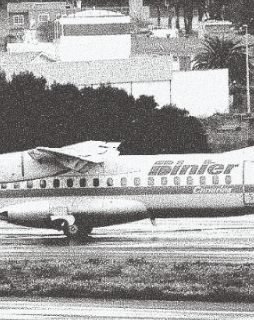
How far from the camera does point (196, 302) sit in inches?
1056

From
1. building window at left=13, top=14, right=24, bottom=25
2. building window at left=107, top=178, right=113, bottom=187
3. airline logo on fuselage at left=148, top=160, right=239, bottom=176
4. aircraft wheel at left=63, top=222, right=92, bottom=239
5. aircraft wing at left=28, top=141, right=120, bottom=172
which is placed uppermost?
aircraft wing at left=28, top=141, right=120, bottom=172

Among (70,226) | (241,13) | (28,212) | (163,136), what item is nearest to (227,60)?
(163,136)

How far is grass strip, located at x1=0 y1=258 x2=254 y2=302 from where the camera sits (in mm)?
27641

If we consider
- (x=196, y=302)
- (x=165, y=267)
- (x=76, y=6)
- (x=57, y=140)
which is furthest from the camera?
(x=76, y=6)

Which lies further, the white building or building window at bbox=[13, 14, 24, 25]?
building window at bbox=[13, 14, 24, 25]

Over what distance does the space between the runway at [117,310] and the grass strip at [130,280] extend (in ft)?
2.17

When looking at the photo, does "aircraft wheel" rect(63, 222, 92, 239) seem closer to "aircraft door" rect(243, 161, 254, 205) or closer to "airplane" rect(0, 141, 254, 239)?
→ "airplane" rect(0, 141, 254, 239)

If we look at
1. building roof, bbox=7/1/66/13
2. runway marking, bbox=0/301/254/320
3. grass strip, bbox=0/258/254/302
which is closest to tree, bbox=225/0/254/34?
building roof, bbox=7/1/66/13

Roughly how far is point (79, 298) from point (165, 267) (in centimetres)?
445

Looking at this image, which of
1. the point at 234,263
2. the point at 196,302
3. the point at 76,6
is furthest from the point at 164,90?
the point at 76,6

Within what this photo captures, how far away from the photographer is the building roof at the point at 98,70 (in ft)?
259

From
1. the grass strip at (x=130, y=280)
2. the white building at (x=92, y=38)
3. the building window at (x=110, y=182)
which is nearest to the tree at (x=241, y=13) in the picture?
the white building at (x=92, y=38)

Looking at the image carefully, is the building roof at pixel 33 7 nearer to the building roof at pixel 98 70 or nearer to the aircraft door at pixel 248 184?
the building roof at pixel 98 70

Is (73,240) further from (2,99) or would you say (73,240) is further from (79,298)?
(2,99)
